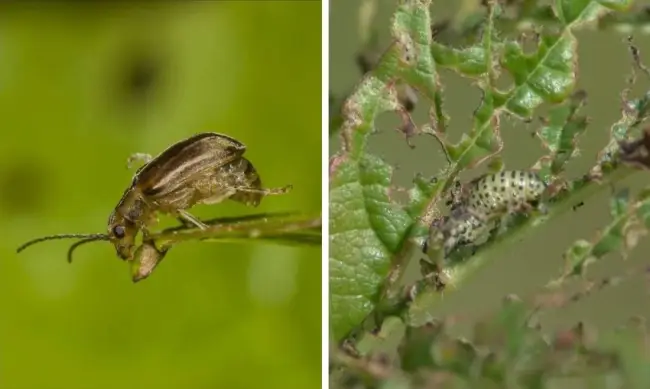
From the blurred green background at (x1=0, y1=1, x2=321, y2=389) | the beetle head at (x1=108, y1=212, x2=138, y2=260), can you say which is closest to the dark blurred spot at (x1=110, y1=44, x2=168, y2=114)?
the blurred green background at (x1=0, y1=1, x2=321, y2=389)

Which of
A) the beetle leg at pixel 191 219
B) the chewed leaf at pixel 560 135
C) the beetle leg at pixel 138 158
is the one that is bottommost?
the beetle leg at pixel 191 219

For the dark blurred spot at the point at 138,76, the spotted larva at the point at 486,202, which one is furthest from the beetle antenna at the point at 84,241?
the spotted larva at the point at 486,202

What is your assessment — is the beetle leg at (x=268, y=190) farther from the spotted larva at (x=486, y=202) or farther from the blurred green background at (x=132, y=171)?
the spotted larva at (x=486, y=202)

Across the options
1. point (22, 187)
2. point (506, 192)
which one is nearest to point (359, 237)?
point (506, 192)

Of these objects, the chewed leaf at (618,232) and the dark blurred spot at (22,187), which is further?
the dark blurred spot at (22,187)

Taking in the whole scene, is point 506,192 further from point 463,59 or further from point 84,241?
point 84,241

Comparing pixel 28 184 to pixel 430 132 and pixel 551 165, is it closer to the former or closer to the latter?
pixel 430 132

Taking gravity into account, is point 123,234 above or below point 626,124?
below
